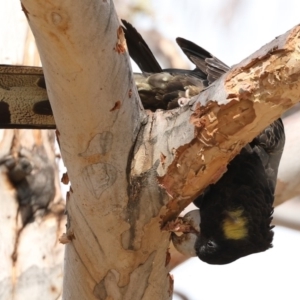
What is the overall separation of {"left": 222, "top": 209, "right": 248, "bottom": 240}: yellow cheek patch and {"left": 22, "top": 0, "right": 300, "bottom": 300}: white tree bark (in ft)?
1.00

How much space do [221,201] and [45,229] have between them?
0.63 meters

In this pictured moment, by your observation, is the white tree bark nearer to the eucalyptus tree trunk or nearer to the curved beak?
the curved beak

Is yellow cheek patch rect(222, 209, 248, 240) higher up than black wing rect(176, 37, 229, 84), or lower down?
lower down

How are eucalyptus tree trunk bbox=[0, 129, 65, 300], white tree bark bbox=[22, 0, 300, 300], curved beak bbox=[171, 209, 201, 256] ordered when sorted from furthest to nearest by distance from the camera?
eucalyptus tree trunk bbox=[0, 129, 65, 300] → curved beak bbox=[171, 209, 201, 256] → white tree bark bbox=[22, 0, 300, 300]

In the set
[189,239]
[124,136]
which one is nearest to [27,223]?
[189,239]

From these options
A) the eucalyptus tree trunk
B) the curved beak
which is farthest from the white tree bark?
the eucalyptus tree trunk

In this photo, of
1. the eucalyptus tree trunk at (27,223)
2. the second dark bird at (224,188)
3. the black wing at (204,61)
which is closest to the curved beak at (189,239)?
the second dark bird at (224,188)

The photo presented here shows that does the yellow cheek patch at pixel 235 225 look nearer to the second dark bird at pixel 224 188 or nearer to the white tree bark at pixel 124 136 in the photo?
the second dark bird at pixel 224 188

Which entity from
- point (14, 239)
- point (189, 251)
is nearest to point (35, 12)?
point (189, 251)

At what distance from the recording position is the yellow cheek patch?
5.08 feet

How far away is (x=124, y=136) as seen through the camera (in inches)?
44.1

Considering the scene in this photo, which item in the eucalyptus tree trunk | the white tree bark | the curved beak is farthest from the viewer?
the eucalyptus tree trunk

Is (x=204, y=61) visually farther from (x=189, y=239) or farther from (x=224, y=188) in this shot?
(x=189, y=239)

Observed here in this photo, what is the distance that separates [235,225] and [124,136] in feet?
1.86
